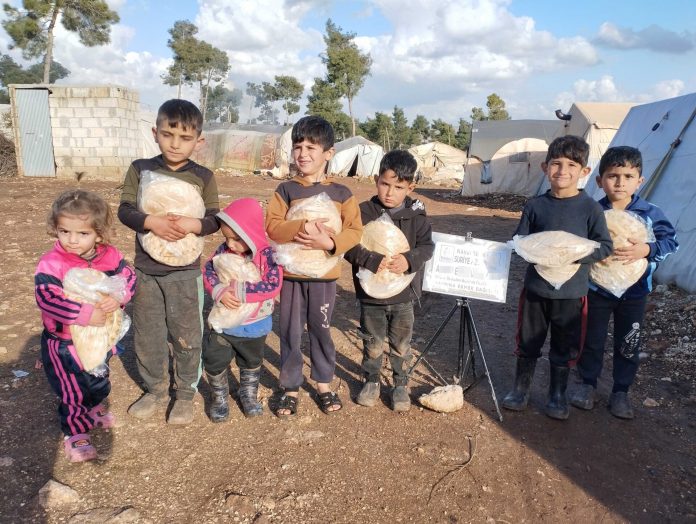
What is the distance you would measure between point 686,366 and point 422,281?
2.48m

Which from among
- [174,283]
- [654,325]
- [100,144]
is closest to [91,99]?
[100,144]

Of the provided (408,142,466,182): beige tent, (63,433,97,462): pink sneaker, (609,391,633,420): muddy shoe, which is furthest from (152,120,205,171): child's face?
(408,142,466,182): beige tent

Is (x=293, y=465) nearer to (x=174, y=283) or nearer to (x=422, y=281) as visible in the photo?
(x=174, y=283)

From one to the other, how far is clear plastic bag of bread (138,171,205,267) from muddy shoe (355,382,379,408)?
1.42 meters

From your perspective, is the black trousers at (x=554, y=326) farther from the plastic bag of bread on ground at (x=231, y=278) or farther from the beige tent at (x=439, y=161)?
the beige tent at (x=439, y=161)

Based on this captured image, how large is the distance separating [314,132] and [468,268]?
1.33 meters

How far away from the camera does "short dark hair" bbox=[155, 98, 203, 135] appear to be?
273 centimetres

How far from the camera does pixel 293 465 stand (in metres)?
2.63

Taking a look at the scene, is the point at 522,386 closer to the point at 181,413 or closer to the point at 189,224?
the point at 181,413

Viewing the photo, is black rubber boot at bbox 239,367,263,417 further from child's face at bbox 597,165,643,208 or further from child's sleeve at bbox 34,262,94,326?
child's face at bbox 597,165,643,208

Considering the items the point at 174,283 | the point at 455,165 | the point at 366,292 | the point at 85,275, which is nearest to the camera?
the point at 85,275

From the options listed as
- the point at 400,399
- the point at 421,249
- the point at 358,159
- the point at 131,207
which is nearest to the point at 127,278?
the point at 131,207

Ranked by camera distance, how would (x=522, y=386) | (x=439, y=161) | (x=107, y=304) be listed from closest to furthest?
1. (x=107, y=304)
2. (x=522, y=386)
3. (x=439, y=161)

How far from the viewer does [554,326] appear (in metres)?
3.21
